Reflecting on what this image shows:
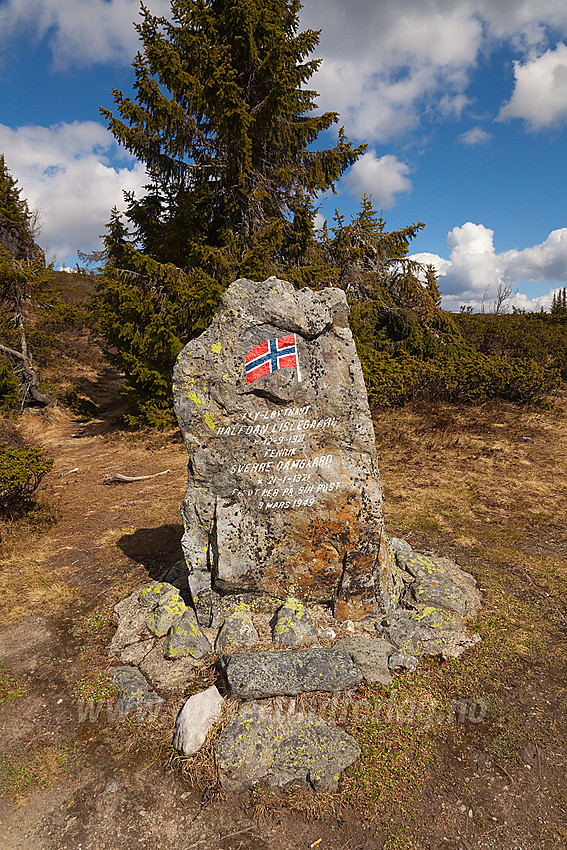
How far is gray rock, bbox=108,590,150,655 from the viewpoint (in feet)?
15.9

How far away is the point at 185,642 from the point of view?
463 cm

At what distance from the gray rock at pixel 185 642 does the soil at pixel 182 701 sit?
49 centimetres

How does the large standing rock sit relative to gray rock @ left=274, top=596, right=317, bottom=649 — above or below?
above

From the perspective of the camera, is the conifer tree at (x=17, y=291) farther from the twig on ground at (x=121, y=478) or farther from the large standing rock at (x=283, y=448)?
the large standing rock at (x=283, y=448)

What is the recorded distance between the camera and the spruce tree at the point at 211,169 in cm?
1191

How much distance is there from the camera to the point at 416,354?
17094 millimetres

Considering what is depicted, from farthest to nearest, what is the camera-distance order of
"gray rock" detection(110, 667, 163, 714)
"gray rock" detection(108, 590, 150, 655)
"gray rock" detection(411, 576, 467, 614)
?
"gray rock" detection(411, 576, 467, 614)
"gray rock" detection(108, 590, 150, 655)
"gray rock" detection(110, 667, 163, 714)

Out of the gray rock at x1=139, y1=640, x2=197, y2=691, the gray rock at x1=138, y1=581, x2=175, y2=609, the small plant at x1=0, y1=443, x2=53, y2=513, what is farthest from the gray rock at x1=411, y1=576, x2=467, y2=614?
the small plant at x1=0, y1=443, x2=53, y2=513

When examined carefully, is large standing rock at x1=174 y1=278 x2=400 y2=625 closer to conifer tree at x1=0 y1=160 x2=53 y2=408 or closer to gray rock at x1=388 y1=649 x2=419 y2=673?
gray rock at x1=388 y1=649 x2=419 y2=673

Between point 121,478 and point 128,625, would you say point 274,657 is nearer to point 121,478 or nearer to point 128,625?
point 128,625

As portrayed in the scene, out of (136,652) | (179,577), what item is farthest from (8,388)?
(136,652)

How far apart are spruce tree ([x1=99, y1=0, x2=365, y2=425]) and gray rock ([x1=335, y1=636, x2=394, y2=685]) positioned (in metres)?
10.0

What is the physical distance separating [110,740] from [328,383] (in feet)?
13.0

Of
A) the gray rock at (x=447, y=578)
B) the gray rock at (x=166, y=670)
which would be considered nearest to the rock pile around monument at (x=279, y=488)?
the gray rock at (x=166, y=670)
